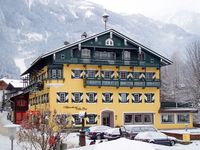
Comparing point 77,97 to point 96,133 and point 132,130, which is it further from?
point 132,130

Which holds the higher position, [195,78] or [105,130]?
[195,78]

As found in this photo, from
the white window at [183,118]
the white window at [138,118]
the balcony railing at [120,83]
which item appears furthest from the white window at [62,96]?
the white window at [183,118]

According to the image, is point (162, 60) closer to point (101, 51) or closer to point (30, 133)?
point (101, 51)

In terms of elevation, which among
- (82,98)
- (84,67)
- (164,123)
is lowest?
(164,123)

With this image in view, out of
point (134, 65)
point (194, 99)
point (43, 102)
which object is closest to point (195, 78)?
point (194, 99)

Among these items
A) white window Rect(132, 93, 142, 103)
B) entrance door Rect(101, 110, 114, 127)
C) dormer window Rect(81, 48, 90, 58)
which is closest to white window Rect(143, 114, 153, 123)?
white window Rect(132, 93, 142, 103)

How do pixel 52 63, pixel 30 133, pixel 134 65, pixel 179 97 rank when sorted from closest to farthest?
1. pixel 30 133
2. pixel 52 63
3. pixel 134 65
4. pixel 179 97

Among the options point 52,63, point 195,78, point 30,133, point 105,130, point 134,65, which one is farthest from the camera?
point 195,78

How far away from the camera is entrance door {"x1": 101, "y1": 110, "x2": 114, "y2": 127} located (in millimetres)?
51100

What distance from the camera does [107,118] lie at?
51.7 m

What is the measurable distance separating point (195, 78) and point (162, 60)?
10018 millimetres

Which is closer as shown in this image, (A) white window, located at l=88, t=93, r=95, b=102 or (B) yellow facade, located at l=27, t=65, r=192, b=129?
(B) yellow facade, located at l=27, t=65, r=192, b=129

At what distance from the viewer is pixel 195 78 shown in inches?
2411

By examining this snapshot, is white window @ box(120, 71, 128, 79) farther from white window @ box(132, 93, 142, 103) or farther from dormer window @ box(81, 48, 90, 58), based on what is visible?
dormer window @ box(81, 48, 90, 58)
